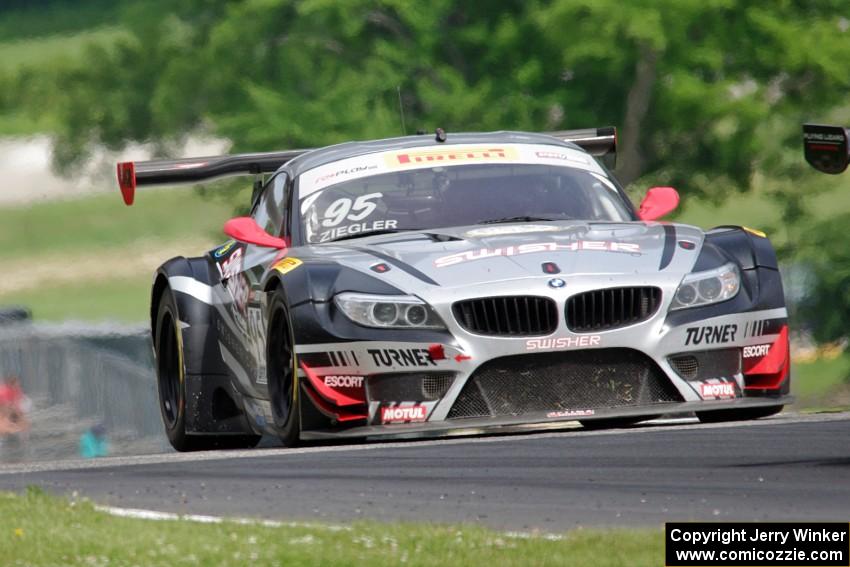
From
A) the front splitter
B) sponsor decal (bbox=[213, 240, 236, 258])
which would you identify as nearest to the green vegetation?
sponsor decal (bbox=[213, 240, 236, 258])

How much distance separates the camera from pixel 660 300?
30.0 feet

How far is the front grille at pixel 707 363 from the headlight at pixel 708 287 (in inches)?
8.4

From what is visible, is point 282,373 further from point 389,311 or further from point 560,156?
point 560,156

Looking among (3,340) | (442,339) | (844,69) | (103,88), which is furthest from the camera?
(103,88)

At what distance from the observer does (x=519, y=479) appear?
765cm

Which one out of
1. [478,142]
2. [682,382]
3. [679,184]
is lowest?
[679,184]

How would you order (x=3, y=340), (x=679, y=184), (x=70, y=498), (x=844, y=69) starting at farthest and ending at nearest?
(x=679, y=184) < (x=844, y=69) < (x=3, y=340) < (x=70, y=498)

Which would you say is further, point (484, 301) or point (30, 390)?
point (30, 390)

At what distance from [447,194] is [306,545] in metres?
4.35

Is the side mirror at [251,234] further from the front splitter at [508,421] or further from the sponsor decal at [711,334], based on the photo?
the sponsor decal at [711,334]

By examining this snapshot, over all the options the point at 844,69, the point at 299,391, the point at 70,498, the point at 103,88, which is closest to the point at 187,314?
the point at 299,391

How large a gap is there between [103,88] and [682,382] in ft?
107

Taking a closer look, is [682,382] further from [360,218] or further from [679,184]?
[679,184]

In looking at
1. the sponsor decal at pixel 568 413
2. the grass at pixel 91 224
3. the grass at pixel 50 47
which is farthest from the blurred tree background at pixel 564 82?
the sponsor decal at pixel 568 413
